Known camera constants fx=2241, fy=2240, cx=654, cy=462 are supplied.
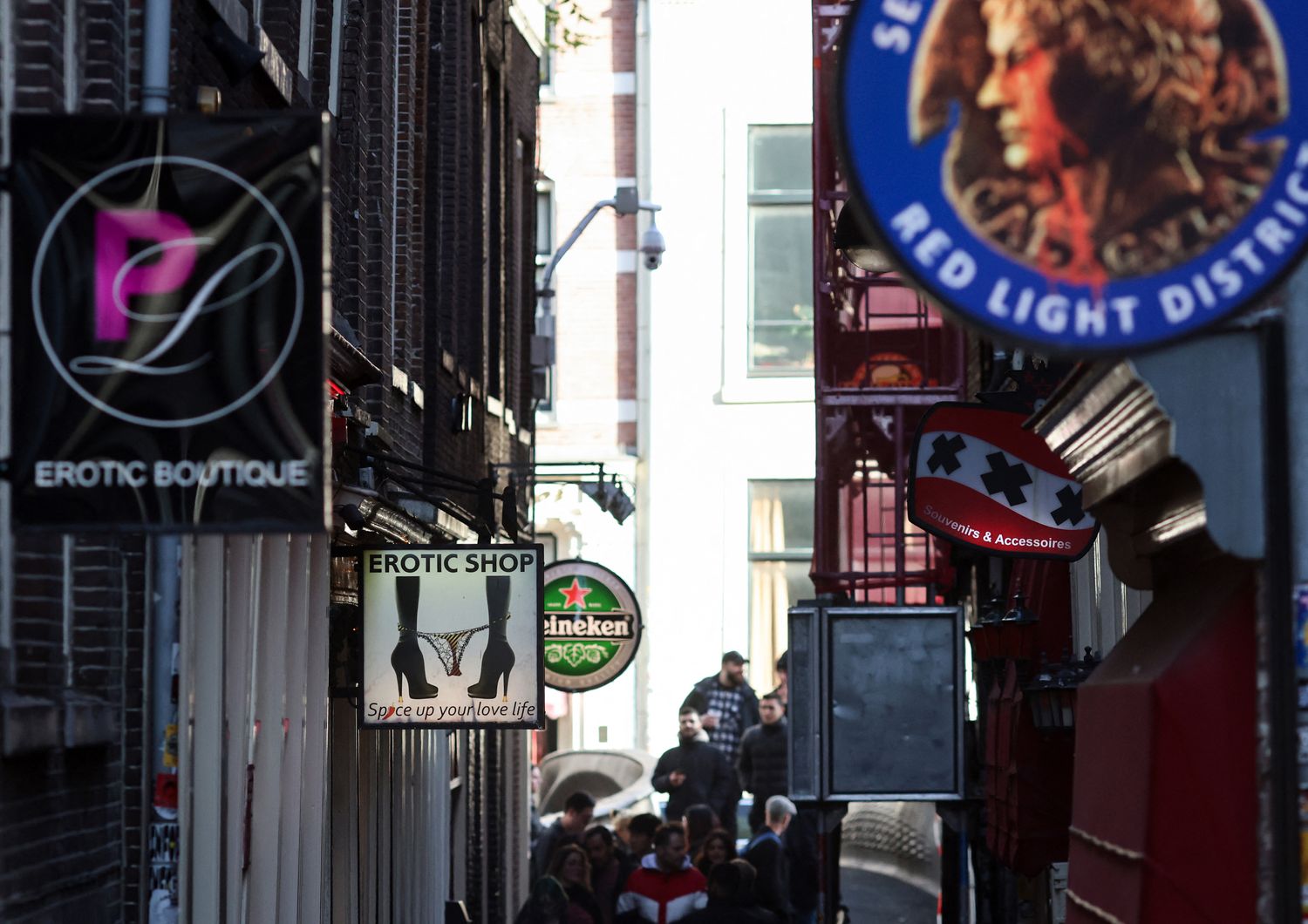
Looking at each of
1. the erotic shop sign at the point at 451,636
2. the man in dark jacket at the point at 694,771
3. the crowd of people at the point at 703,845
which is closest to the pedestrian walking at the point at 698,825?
the crowd of people at the point at 703,845

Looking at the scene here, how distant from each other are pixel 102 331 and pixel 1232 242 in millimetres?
2658

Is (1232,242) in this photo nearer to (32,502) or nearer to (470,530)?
(32,502)

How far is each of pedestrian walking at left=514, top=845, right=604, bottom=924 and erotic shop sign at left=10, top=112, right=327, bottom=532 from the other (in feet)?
25.7

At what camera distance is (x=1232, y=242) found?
14.4 feet

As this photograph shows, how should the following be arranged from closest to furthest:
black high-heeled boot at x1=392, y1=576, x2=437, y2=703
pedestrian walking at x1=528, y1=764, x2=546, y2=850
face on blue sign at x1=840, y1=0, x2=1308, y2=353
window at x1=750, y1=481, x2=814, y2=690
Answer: face on blue sign at x1=840, y1=0, x2=1308, y2=353, black high-heeled boot at x1=392, y1=576, x2=437, y2=703, pedestrian walking at x1=528, y1=764, x2=546, y2=850, window at x1=750, y1=481, x2=814, y2=690

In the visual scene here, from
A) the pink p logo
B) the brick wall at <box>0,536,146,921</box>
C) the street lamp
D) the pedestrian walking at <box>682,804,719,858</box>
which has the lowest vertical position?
the pedestrian walking at <box>682,804,719,858</box>

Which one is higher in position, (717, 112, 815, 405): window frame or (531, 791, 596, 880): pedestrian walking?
(717, 112, 815, 405): window frame

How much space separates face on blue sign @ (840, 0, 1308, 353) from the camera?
171 inches

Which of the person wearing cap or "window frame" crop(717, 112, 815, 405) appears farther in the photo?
"window frame" crop(717, 112, 815, 405)

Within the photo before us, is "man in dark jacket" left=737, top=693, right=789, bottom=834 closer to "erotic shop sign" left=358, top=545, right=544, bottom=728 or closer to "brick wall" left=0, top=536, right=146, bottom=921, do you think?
"erotic shop sign" left=358, top=545, right=544, bottom=728

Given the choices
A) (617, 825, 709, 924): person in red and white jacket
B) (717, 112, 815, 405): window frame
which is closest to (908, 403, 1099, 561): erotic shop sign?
(617, 825, 709, 924): person in red and white jacket

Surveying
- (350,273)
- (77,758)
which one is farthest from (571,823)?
(77,758)

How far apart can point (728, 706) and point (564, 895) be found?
6.42 metres

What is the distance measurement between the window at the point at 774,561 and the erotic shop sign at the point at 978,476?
57.0ft
